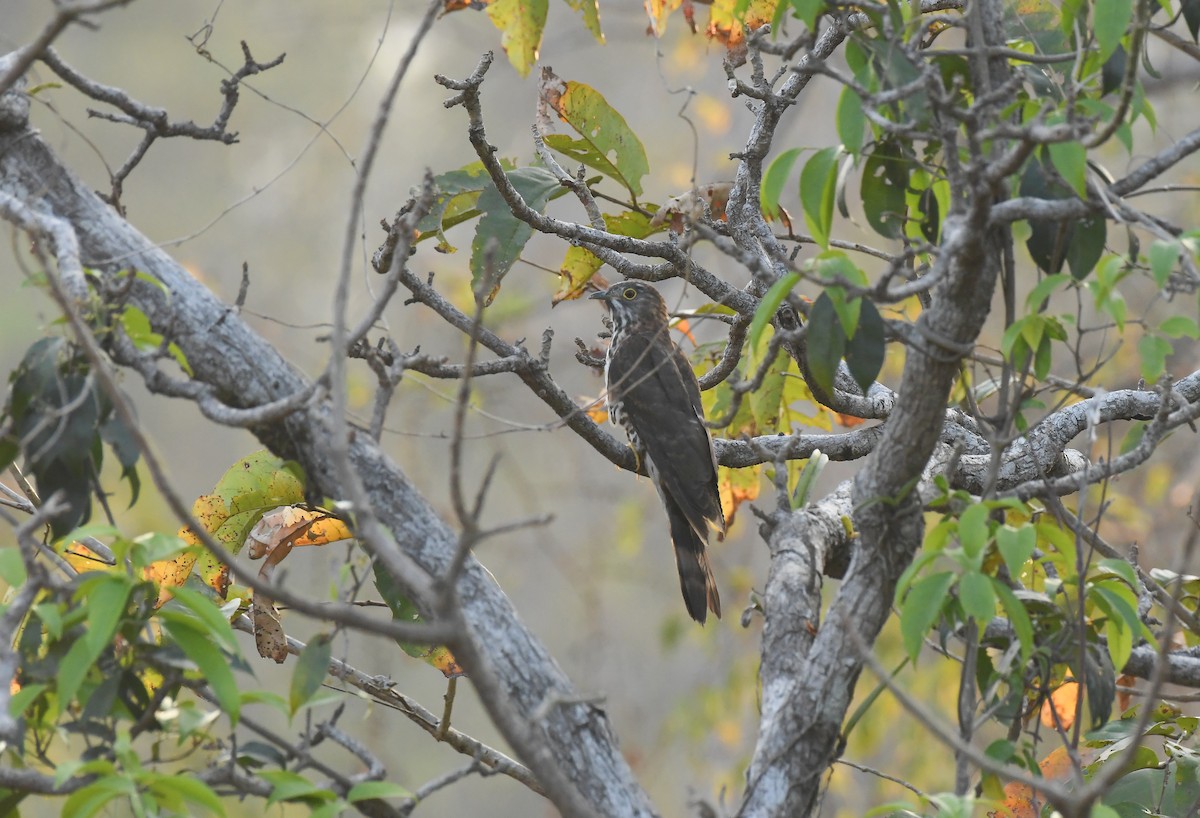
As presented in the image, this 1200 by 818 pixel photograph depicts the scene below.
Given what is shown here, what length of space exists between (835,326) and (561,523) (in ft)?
40.0

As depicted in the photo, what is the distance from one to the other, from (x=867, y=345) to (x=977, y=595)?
0.47 m

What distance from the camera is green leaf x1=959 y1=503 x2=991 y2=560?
5.27 ft

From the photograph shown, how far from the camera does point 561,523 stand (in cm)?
1390

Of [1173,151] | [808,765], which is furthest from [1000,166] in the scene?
[808,765]

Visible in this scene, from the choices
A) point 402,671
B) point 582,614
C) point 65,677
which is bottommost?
point 65,677

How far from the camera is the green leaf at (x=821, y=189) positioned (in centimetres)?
185

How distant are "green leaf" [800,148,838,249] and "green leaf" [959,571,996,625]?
1.98ft

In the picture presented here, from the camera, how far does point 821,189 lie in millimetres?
1862

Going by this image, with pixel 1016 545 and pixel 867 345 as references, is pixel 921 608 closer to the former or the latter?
pixel 1016 545

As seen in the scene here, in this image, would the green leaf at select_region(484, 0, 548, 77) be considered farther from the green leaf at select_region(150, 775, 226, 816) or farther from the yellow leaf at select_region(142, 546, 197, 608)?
the green leaf at select_region(150, 775, 226, 816)

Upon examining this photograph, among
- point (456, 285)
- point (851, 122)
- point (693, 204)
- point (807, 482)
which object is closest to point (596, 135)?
point (693, 204)

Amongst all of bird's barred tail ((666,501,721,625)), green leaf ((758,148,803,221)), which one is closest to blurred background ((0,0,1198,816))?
bird's barred tail ((666,501,721,625))

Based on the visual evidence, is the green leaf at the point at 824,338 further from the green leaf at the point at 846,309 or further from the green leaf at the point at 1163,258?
the green leaf at the point at 1163,258

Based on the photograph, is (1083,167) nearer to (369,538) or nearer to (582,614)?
(369,538)
